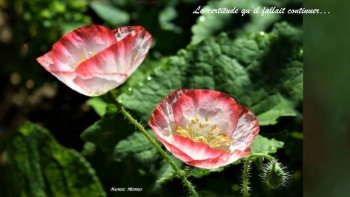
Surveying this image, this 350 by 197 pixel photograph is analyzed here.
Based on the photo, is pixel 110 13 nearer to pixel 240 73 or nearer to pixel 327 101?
pixel 240 73

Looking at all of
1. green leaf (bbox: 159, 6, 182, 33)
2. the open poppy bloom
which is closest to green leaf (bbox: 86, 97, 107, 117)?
green leaf (bbox: 159, 6, 182, 33)

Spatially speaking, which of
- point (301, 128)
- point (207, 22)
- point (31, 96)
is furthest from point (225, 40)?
point (31, 96)

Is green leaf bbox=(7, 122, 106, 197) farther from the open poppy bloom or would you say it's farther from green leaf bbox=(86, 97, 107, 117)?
the open poppy bloom

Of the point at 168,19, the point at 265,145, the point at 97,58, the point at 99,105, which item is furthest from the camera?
the point at 168,19

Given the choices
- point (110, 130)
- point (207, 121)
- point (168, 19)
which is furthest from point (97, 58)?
point (168, 19)

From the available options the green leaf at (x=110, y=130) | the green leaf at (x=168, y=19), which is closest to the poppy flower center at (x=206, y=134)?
the green leaf at (x=110, y=130)

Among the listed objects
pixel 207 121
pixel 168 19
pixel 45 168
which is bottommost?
pixel 45 168
